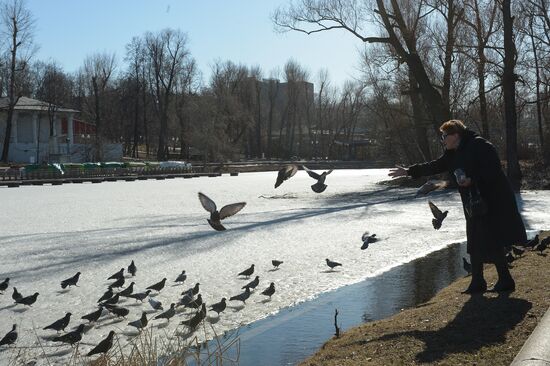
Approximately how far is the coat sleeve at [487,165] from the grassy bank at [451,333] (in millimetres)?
1253

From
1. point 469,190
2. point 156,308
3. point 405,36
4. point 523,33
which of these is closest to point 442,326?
point 469,190

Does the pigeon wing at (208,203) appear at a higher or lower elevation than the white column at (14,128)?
lower

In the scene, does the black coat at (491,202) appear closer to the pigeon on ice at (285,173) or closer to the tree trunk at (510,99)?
the pigeon on ice at (285,173)

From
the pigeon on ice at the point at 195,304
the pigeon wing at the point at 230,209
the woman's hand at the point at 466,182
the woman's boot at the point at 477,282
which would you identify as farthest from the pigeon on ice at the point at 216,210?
the woman's boot at the point at 477,282

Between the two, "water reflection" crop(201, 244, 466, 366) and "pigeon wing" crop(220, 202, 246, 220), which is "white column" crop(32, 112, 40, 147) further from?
"pigeon wing" crop(220, 202, 246, 220)

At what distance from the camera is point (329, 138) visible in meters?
112

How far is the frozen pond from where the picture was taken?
820 cm

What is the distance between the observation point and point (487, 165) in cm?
672

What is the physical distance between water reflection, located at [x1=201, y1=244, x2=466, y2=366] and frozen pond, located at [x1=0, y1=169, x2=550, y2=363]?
0.98 feet

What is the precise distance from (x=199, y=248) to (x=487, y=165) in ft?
24.7

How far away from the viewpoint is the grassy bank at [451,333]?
16.8 feet

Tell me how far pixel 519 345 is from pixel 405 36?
3094 centimetres

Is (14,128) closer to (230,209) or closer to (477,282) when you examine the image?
(477,282)

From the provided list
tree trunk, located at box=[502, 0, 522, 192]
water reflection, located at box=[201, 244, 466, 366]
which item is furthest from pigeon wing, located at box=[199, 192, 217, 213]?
tree trunk, located at box=[502, 0, 522, 192]
